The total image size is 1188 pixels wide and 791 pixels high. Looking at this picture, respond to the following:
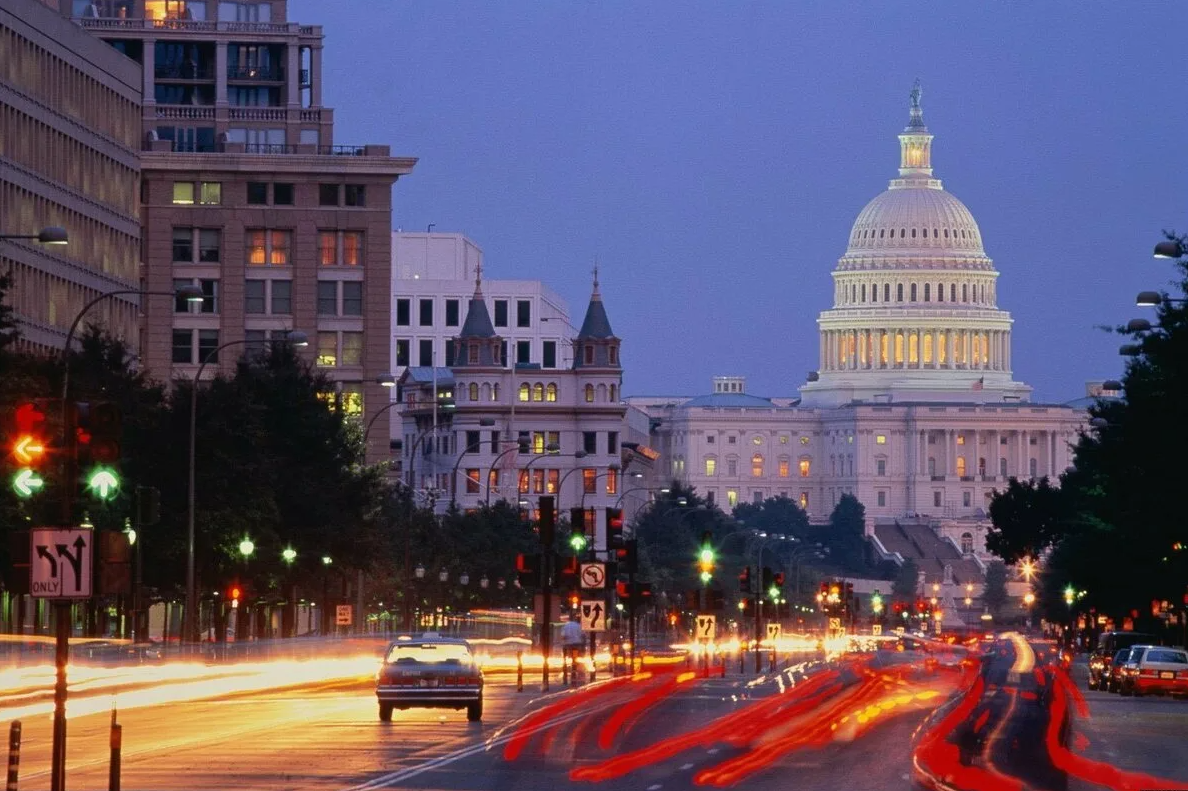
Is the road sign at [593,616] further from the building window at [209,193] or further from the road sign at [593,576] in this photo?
the building window at [209,193]

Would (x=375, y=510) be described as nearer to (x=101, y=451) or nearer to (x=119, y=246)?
(x=119, y=246)

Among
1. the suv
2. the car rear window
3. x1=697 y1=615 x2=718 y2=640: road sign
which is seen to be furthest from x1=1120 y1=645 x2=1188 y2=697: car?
the car rear window

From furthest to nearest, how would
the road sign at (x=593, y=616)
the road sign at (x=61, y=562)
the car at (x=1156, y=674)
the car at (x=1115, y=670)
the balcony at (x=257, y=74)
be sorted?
the balcony at (x=257, y=74) → the car at (x=1115, y=670) → the car at (x=1156, y=674) → the road sign at (x=593, y=616) → the road sign at (x=61, y=562)

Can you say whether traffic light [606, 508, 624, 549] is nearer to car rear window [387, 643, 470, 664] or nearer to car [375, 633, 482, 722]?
car rear window [387, 643, 470, 664]

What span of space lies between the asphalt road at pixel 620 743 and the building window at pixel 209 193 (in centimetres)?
9712

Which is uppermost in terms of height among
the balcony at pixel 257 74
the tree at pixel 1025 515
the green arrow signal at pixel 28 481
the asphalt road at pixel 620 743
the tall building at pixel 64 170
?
the balcony at pixel 257 74

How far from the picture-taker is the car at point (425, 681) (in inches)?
1826

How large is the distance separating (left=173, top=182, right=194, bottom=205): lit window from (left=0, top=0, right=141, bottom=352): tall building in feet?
120

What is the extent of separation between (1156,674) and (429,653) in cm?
2474

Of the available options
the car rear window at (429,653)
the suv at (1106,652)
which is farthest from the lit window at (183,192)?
the car rear window at (429,653)

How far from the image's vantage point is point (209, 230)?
157 m

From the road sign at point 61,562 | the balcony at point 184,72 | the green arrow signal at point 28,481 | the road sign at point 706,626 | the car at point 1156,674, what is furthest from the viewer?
the balcony at point 184,72

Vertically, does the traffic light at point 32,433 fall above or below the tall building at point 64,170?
below

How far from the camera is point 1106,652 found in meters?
77.8
